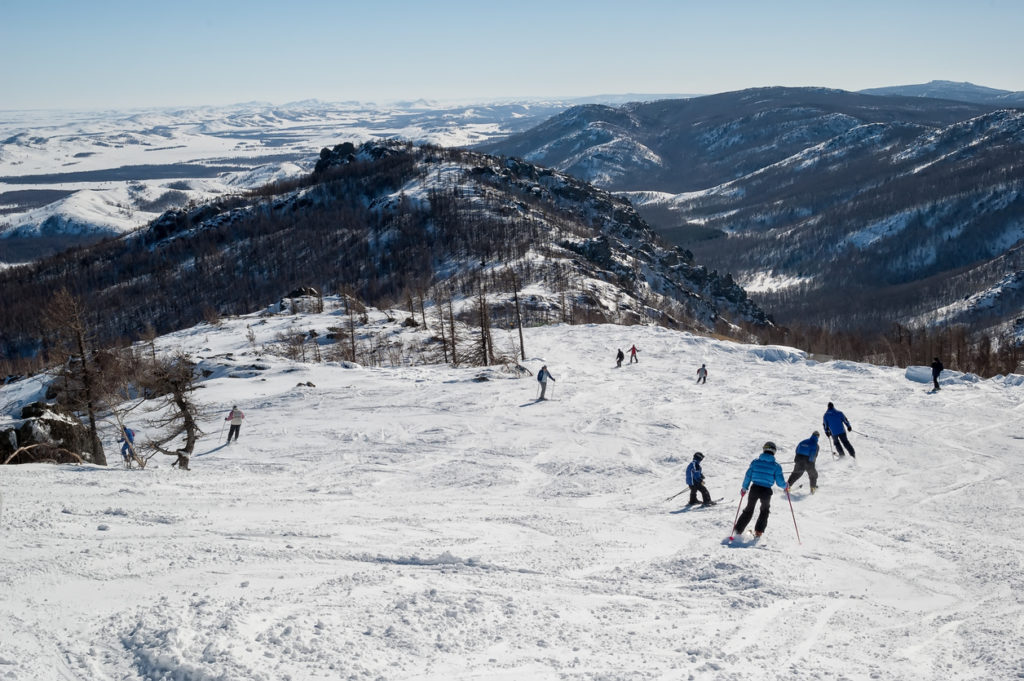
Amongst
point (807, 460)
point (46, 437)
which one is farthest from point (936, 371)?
point (46, 437)

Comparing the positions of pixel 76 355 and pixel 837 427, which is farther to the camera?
pixel 76 355

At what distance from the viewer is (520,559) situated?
45.2 feet

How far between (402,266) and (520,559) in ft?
454

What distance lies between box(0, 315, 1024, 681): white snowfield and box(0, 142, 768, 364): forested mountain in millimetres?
79612

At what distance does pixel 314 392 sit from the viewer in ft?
124

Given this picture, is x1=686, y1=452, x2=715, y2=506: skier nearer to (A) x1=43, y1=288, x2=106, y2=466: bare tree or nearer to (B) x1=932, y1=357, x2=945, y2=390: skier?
(B) x1=932, y1=357, x2=945, y2=390: skier

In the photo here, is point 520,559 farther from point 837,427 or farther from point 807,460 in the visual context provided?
point 837,427

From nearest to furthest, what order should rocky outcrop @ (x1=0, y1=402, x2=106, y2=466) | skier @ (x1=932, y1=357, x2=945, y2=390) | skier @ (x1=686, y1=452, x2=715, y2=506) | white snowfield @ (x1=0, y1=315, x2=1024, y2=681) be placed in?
white snowfield @ (x1=0, y1=315, x2=1024, y2=681), skier @ (x1=686, y1=452, x2=715, y2=506), rocky outcrop @ (x1=0, y1=402, x2=106, y2=466), skier @ (x1=932, y1=357, x2=945, y2=390)

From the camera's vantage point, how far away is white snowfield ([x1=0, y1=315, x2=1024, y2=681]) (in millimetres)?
9984

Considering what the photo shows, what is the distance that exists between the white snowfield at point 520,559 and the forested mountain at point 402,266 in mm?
79612

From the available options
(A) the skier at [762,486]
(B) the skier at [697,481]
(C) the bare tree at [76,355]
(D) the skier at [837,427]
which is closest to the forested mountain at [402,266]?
(C) the bare tree at [76,355]

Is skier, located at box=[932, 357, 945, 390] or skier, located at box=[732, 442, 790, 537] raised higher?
skier, located at box=[732, 442, 790, 537]

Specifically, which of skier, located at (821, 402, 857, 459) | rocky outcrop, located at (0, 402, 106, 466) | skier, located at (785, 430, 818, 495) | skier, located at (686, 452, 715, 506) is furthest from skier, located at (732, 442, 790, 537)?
rocky outcrop, located at (0, 402, 106, 466)

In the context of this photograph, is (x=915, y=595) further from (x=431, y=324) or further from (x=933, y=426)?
(x=431, y=324)
